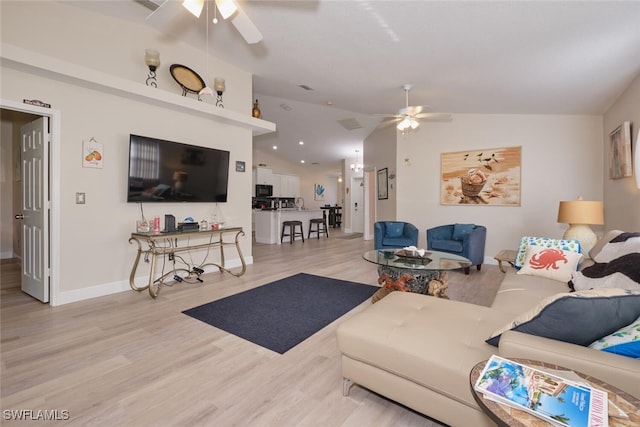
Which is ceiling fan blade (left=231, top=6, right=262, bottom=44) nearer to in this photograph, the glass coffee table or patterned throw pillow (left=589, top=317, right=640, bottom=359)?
the glass coffee table

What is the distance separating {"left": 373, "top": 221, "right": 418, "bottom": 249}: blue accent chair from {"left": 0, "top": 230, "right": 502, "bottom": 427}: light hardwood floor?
194 cm

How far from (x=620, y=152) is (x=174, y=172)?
18.3 ft

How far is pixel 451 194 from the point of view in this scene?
18.1 feet

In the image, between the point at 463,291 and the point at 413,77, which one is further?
the point at 413,77

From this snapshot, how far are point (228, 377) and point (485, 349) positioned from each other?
1.50 m

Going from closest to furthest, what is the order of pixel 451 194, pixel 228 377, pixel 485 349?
pixel 485 349
pixel 228 377
pixel 451 194

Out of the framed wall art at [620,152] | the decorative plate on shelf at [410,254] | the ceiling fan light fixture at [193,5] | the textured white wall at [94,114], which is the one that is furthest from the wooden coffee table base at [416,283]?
the textured white wall at [94,114]

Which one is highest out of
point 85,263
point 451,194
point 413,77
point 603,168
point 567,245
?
point 413,77

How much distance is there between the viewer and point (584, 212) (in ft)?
10.9

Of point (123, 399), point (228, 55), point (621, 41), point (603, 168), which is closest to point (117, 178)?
point (228, 55)

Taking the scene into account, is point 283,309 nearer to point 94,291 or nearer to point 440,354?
point 440,354

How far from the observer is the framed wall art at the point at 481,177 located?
4.97 metres

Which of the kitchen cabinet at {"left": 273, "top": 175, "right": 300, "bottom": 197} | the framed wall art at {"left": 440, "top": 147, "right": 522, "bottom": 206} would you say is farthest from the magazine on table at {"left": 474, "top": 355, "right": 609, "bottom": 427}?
the kitchen cabinet at {"left": 273, "top": 175, "right": 300, "bottom": 197}

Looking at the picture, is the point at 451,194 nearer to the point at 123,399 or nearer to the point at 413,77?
the point at 413,77
